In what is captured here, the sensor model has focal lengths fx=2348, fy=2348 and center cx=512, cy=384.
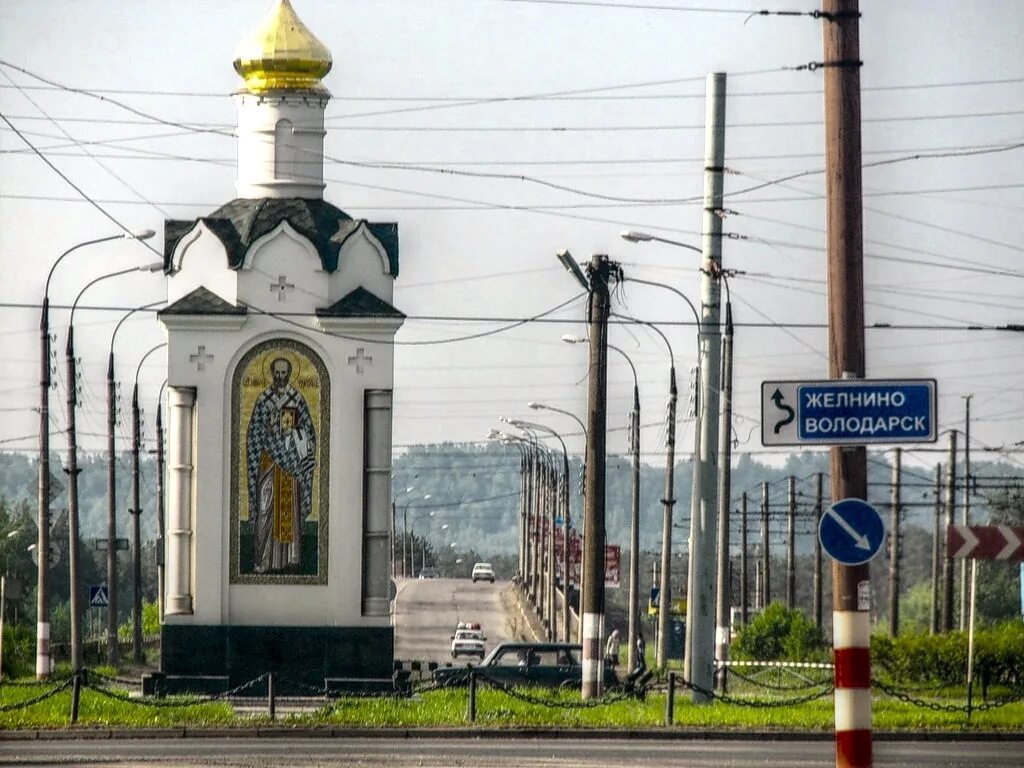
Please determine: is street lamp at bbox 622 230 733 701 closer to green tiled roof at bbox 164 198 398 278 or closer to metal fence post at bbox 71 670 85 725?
metal fence post at bbox 71 670 85 725

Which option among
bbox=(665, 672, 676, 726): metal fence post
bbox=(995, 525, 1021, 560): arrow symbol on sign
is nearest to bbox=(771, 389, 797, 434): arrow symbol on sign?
bbox=(995, 525, 1021, 560): arrow symbol on sign

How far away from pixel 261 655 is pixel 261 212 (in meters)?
8.52

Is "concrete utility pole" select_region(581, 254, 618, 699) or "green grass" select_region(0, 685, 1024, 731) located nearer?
"green grass" select_region(0, 685, 1024, 731)

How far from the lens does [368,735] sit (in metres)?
31.9

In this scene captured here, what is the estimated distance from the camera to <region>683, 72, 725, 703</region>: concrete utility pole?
33.3 m

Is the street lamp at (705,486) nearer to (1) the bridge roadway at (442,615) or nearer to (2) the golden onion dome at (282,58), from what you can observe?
(2) the golden onion dome at (282,58)

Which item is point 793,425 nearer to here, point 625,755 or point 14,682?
point 625,755

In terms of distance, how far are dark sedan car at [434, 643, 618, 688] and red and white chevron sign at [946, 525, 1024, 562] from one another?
20514 mm

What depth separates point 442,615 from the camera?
360 feet

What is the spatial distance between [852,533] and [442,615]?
94.6 metres

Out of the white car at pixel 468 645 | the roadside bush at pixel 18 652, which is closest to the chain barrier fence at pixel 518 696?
the roadside bush at pixel 18 652

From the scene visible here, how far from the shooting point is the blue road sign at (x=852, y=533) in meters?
15.8

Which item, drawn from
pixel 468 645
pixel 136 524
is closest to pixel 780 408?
pixel 136 524

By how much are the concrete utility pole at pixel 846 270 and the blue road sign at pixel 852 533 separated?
0.32 ft
